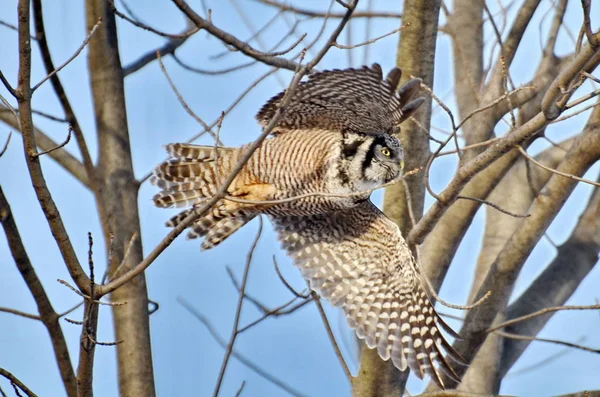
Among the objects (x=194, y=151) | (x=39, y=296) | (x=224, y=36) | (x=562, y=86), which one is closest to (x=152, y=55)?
(x=194, y=151)

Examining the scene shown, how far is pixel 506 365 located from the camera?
17.0 feet

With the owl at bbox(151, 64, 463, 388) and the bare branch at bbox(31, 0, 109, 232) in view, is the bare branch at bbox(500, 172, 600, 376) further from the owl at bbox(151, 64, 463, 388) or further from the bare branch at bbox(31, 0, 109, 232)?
the bare branch at bbox(31, 0, 109, 232)

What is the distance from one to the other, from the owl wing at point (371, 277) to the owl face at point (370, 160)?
34cm

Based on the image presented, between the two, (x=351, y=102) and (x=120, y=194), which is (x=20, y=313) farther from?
(x=351, y=102)

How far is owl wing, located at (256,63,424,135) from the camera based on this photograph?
4.40 metres

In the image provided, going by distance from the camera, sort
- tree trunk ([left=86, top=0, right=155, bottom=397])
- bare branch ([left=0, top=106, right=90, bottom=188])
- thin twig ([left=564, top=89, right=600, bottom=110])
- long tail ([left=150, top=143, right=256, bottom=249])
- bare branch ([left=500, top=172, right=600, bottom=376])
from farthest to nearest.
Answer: bare branch ([left=500, top=172, right=600, bottom=376]) → long tail ([left=150, top=143, right=256, bottom=249]) → bare branch ([left=0, top=106, right=90, bottom=188]) → tree trunk ([left=86, top=0, right=155, bottom=397]) → thin twig ([left=564, top=89, right=600, bottom=110])

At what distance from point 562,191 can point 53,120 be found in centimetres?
270

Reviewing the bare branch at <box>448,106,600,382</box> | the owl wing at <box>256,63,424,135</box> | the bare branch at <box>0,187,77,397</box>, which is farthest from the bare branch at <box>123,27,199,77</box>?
the bare branch at <box>448,106,600,382</box>

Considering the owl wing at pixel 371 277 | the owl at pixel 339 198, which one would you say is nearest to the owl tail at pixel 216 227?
the owl at pixel 339 198

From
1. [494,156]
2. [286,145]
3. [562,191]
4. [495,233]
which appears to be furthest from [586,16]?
[495,233]

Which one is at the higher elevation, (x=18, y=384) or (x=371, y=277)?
(x=371, y=277)

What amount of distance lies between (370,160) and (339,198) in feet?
0.87

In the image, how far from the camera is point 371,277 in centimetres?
485

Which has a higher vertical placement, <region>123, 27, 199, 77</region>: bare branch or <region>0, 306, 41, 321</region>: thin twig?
<region>123, 27, 199, 77</region>: bare branch
